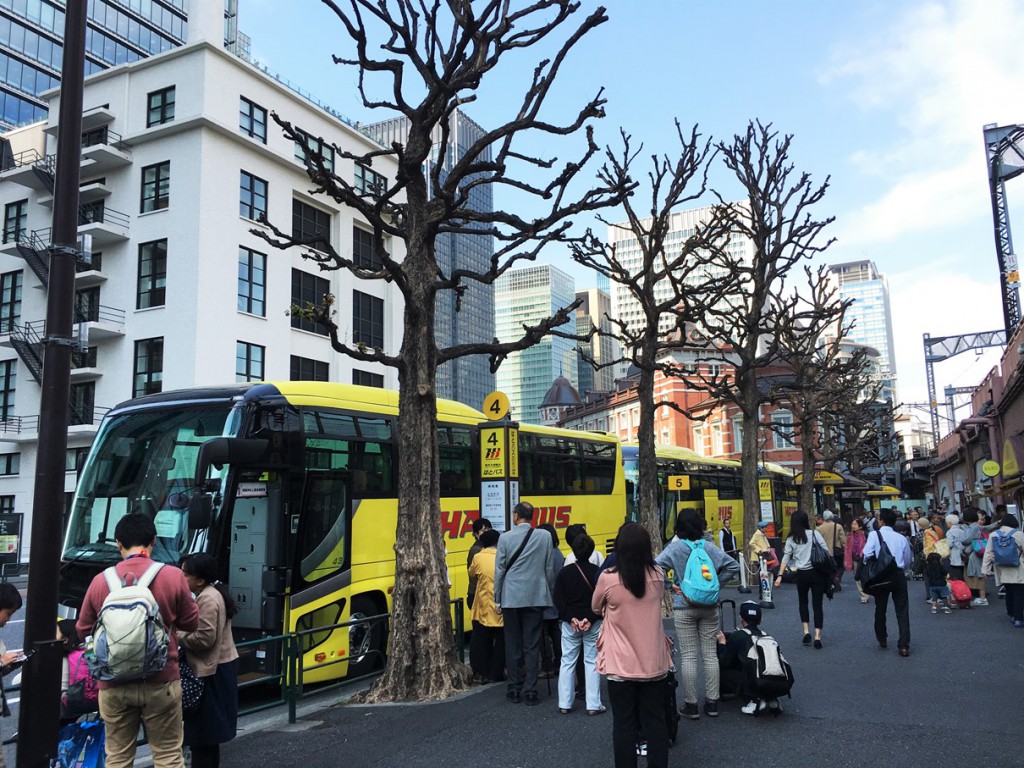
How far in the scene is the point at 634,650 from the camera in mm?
5375

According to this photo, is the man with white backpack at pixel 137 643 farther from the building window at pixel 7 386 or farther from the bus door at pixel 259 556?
the building window at pixel 7 386

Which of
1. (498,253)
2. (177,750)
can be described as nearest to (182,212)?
(498,253)

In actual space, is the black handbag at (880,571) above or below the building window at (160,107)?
below

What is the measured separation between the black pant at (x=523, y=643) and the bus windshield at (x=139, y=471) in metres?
3.88

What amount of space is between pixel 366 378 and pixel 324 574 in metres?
27.7

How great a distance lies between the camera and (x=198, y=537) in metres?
8.88

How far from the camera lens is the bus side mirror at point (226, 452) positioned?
8398mm

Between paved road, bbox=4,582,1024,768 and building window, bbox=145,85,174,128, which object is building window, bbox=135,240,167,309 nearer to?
building window, bbox=145,85,174,128

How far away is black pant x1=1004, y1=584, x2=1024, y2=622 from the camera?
40.8ft

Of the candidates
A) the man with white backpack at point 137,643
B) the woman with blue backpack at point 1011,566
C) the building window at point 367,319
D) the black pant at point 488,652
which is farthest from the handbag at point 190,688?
the building window at point 367,319

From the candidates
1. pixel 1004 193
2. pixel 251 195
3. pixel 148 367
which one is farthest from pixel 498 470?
pixel 1004 193

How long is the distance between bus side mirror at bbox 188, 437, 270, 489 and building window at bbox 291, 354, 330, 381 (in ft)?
82.4

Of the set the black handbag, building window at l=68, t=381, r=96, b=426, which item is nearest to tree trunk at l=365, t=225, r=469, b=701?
the black handbag

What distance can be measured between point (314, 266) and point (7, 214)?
14.9 m
